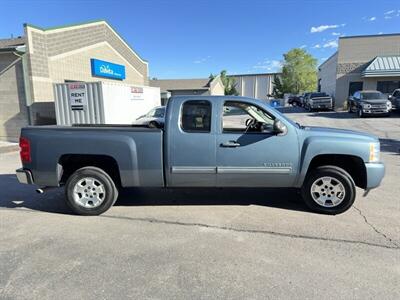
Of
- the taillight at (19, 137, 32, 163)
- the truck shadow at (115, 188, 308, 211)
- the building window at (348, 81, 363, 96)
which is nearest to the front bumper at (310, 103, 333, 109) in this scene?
the building window at (348, 81, 363, 96)

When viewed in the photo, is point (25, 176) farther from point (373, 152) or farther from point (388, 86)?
point (388, 86)

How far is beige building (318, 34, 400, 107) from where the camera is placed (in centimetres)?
2653

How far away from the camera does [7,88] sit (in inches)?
556

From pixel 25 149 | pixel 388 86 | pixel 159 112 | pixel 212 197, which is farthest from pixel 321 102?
pixel 25 149

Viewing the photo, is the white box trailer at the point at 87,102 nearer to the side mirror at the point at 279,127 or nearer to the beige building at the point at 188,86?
the side mirror at the point at 279,127

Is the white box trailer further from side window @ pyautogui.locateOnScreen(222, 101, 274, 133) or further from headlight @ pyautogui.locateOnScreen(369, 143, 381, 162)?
headlight @ pyautogui.locateOnScreen(369, 143, 381, 162)

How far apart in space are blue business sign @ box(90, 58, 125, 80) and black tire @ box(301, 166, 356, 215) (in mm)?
16882

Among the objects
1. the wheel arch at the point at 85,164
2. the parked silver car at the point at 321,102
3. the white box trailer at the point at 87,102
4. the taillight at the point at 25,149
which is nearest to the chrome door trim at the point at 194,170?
the wheel arch at the point at 85,164

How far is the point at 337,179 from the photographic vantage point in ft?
15.2

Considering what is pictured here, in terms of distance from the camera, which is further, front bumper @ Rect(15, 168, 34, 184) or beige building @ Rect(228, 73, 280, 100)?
beige building @ Rect(228, 73, 280, 100)

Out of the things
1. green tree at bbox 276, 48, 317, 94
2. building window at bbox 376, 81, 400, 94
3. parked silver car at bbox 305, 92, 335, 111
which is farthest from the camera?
green tree at bbox 276, 48, 317, 94

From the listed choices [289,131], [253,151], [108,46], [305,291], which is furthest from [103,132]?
[108,46]

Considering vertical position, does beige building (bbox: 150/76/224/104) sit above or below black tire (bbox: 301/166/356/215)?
above

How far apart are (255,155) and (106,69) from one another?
17.8 meters
